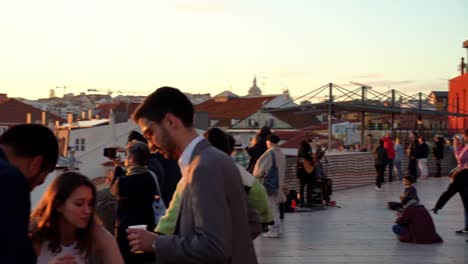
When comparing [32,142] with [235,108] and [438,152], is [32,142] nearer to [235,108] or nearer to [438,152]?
[438,152]

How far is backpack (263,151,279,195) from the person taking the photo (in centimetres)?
1057

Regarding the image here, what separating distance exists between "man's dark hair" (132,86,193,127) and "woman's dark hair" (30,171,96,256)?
39.1 inches

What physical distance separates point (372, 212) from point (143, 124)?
12121mm

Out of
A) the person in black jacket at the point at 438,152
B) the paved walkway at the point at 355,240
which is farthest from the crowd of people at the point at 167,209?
the person in black jacket at the point at 438,152

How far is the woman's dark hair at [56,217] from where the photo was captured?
3.49 metres

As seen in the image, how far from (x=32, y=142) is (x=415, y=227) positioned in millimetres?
8454

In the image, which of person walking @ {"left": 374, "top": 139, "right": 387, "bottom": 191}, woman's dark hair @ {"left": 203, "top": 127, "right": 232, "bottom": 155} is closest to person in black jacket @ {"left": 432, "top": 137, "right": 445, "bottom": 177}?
person walking @ {"left": 374, "top": 139, "right": 387, "bottom": 191}

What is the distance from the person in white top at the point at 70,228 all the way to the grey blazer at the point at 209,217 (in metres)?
0.83

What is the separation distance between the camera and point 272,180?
10641 millimetres

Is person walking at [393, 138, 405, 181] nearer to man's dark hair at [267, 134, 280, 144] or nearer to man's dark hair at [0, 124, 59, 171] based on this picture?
man's dark hair at [267, 134, 280, 144]

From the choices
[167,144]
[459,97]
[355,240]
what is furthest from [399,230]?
[459,97]

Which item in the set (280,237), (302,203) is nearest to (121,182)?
(280,237)

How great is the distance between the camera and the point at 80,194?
12.0ft

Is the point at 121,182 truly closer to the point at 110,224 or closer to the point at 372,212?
the point at 110,224
